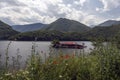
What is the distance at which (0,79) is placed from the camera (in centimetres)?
688

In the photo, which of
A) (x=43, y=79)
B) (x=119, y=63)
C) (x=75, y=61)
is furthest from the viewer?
(x=75, y=61)

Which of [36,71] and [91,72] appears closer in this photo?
[36,71]

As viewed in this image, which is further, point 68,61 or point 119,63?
point 68,61

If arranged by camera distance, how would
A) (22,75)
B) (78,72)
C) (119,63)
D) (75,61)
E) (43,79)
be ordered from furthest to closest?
(75,61) < (78,72) < (119,63) < (22,75) < (43,79)

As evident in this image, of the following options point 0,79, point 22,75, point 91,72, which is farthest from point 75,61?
point 0,79

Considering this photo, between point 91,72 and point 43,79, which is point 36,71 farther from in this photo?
point 91,72

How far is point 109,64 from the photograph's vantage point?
7.70 metres

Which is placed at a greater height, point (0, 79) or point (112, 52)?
point (112, 52)

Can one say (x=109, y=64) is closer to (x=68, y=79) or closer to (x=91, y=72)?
(x=91, y=72)

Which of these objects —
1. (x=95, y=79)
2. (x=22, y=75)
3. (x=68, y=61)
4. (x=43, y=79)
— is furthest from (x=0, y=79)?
(x=68, y=61)

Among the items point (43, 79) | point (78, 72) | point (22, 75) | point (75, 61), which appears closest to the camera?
point (43, 79)

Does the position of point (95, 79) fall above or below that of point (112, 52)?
below

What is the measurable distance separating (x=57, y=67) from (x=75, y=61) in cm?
125

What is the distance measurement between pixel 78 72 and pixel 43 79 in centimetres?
201
